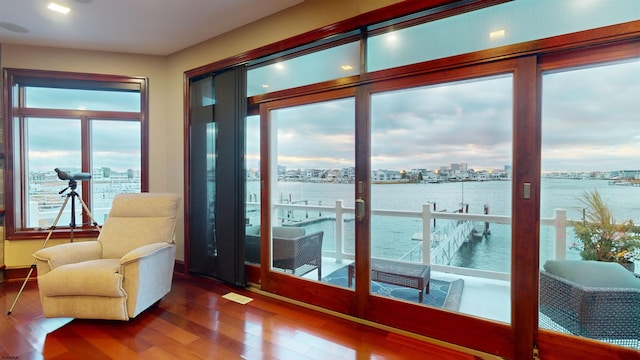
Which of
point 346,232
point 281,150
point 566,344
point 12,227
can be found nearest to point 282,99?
point 281,150

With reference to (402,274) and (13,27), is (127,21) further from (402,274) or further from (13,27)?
(402,274)

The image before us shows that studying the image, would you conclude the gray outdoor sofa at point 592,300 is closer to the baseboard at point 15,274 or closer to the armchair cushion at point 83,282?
the armchair cushion at point 83,282

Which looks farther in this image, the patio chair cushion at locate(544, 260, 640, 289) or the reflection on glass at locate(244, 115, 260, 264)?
the reflection on glass at locate(244, 115, 260, 264)

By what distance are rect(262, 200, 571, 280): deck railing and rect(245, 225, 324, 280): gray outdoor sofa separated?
0.16 metres

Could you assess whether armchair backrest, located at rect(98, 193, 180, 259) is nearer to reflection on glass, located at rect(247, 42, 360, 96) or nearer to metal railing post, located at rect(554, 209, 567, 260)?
reflection on glass, located at rect(247, 42, 360, 96)

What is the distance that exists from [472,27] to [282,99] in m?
1.68

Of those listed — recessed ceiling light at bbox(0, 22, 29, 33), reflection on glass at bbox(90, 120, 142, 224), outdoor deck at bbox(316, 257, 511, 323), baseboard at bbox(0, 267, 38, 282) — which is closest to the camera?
outdoor deck at bbox(316, 257, 511, 323)

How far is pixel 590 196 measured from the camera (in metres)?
1.77

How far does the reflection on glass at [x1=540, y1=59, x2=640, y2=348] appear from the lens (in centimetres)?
166

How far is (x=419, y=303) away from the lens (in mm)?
2221

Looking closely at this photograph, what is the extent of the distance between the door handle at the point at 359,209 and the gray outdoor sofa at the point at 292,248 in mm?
→ 633

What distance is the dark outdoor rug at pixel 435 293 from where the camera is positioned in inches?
86.0

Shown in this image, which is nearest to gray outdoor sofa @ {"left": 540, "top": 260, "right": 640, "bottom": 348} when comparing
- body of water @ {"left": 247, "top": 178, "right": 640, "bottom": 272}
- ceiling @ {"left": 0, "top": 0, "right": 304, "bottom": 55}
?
body of water @ {"left": 247, "top": 178, "right": 640, "bottom": 272}

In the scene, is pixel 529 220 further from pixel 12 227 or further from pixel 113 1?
pixel 12 227
